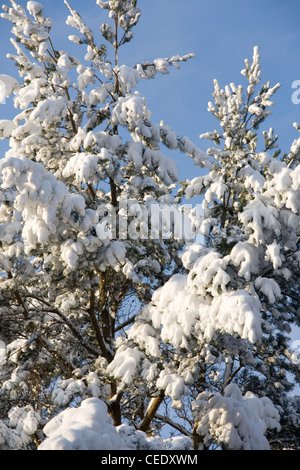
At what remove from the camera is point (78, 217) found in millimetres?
8070

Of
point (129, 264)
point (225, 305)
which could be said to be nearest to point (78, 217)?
point (129, 264)

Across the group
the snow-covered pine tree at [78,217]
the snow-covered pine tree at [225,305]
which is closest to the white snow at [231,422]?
the snow-covered pine tree at [225,305]

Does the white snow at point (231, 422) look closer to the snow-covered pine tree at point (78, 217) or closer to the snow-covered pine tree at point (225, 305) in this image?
the snow-covered pine tree at point (225, 305)

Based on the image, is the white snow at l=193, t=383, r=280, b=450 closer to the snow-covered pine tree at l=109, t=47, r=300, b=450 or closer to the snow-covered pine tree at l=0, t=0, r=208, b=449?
the snow-covered pine tree at l=109, t=47, r=300, b=450

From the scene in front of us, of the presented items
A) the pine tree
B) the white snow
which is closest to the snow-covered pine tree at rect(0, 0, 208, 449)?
the pine tree

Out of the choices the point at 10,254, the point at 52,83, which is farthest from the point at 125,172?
the point at 10,254

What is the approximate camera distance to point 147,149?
9.77m

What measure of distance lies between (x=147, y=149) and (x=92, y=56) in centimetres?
222

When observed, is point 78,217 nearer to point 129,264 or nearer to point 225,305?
point 129,264

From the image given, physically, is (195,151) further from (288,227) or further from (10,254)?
(10,254)

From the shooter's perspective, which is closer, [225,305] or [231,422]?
[225,305]

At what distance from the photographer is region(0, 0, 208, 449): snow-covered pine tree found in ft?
27.2

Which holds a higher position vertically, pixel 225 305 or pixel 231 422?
pixel 225 305

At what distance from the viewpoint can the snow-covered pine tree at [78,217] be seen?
27.2 ft
